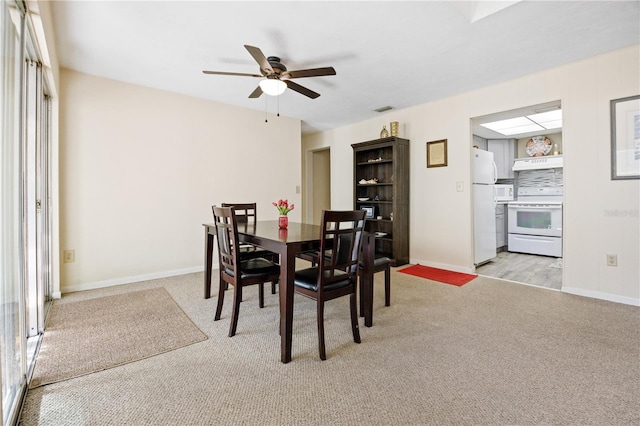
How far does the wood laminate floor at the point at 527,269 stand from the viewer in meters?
3.54

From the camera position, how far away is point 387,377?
5.31ft

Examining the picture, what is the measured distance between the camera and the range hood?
16.9 ft

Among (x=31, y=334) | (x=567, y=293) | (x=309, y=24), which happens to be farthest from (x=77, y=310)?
(x=567, y=293)

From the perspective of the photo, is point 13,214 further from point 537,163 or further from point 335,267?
point 537,163

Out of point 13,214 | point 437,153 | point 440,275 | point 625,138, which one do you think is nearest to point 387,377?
point 13,214

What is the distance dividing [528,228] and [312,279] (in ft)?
16.1

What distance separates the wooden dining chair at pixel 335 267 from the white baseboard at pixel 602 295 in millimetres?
2566

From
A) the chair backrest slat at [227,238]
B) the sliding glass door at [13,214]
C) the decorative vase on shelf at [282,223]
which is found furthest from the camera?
the decorative vase on shelf at [282,223]

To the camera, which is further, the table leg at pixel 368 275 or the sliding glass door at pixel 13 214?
the table leg at pixel 368 275

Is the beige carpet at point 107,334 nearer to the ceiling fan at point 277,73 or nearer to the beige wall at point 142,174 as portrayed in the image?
the beige wall at point 142,174

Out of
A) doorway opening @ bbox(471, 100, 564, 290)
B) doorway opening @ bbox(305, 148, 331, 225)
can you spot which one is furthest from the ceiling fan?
doorway opening @ bbox(305, 148, 331, 225)

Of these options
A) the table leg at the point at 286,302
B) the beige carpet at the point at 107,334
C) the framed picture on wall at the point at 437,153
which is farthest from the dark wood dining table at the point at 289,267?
the framed picture on wall at the point at 437,153

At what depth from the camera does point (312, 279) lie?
198cm

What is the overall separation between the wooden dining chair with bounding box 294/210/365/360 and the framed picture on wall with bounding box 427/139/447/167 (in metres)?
2.66
